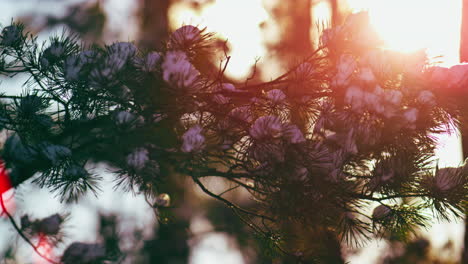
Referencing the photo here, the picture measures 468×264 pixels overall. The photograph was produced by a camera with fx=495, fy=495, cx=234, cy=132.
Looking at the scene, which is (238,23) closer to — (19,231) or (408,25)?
(408,25)

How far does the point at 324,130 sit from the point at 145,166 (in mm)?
705

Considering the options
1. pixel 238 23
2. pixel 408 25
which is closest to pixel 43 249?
pixel 408 25

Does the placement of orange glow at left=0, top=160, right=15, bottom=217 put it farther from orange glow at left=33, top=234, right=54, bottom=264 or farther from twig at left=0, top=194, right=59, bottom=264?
orange glow at left=33, top=234, right=54, bottom=264

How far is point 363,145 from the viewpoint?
6.15 ft

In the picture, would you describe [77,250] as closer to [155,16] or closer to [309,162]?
[309,162]

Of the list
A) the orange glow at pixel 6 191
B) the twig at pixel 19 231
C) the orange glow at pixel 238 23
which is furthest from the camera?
the orange glow at pixel 238 23

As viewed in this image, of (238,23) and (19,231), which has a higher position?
(238,23)

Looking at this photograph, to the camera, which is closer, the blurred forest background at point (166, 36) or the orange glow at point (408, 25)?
the orange glow at point (408, 25)

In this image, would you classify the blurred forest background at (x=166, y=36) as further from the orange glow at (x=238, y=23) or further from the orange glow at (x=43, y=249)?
the orange glow at (x=43, y=249)

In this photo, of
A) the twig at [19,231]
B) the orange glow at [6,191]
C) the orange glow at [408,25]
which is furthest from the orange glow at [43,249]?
the orange glow at [408,25]

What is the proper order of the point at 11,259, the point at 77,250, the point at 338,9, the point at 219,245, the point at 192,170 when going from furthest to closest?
the point at 219,245, the point at 338,9, the point at 11,259, the point at 192,170, the point at 77,250

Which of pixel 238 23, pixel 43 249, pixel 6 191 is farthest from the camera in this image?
pixel 238 23

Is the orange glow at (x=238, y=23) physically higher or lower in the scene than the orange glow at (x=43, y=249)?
higher

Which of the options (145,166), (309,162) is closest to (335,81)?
(309,162)
